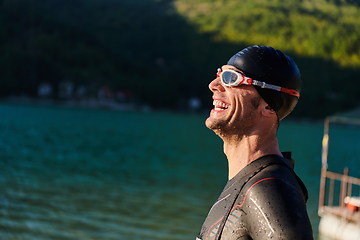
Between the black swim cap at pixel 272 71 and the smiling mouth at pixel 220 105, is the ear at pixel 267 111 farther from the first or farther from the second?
the smiling mouth at pixel 220 105

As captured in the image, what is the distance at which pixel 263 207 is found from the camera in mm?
1575

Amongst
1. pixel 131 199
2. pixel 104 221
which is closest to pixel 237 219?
pixel 104 221

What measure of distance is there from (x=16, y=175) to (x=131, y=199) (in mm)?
10171

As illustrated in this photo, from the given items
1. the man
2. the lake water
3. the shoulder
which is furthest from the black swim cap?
the lake water

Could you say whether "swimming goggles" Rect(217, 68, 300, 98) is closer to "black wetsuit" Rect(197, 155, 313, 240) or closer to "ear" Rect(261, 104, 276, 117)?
"ear" Rect(261, 104, 276, 117)

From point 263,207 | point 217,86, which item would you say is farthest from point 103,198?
point 263,207

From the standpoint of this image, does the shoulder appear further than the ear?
No

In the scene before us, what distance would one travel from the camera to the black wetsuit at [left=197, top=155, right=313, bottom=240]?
1.52 meters

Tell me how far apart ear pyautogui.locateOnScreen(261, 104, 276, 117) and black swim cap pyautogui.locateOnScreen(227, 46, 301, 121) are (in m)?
0.01

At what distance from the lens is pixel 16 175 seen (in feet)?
87.7

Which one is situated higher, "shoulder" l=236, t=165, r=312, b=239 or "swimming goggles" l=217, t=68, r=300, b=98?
"swimming goggles" l=217, t=68, r=300, b=98

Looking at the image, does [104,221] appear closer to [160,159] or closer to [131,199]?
[131,199]

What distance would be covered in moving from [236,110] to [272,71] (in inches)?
10.0

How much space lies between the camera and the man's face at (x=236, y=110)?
1930mm
